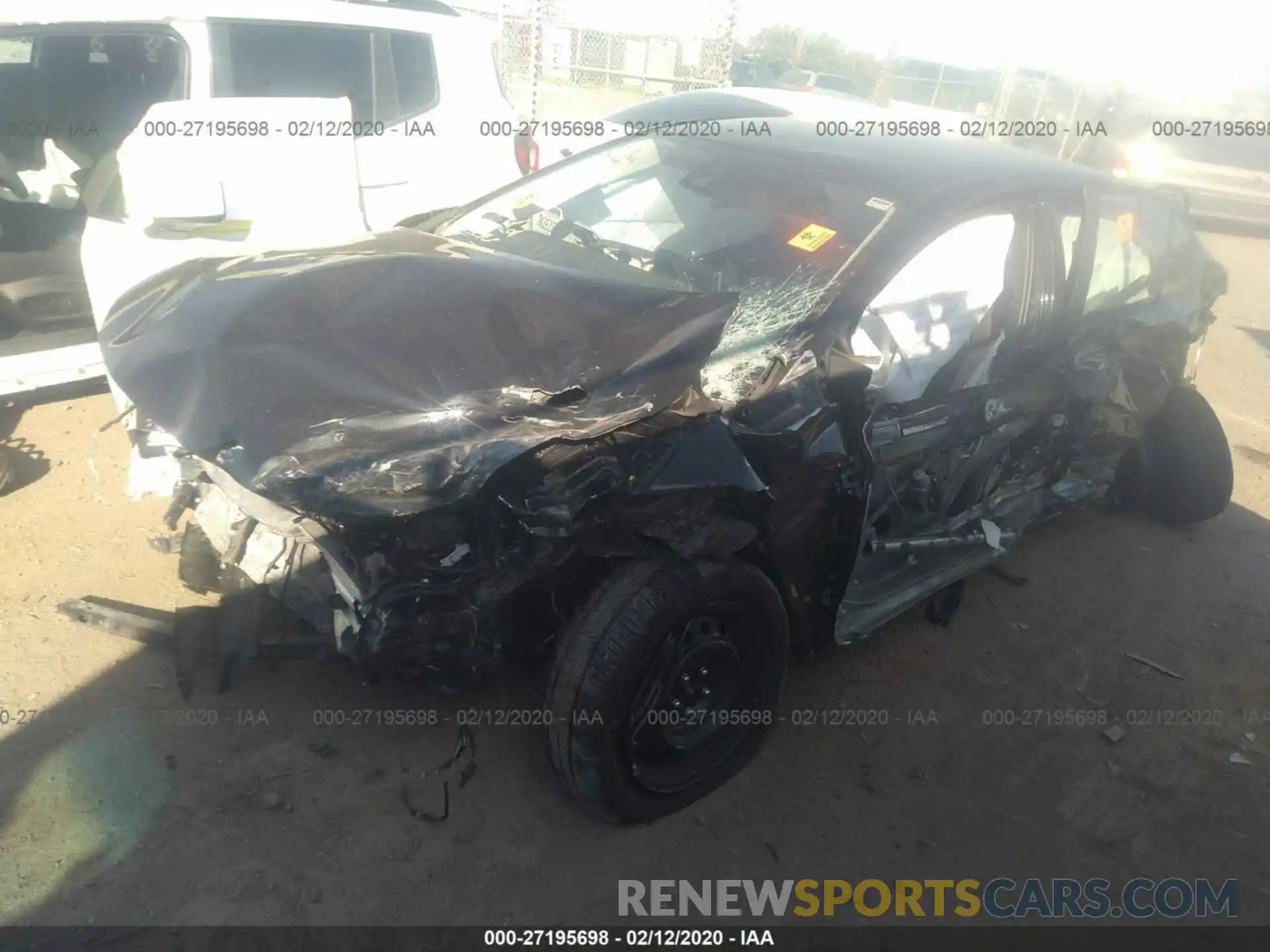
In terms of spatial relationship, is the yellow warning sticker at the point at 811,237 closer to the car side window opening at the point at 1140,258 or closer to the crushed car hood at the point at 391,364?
the crushed car hood at the point at 391,364

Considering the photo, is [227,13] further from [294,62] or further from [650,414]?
[650,414]

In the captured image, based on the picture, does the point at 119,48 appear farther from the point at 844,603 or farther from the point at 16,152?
the point at 844,603

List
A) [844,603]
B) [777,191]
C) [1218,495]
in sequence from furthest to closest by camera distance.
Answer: [1218,495] → [777,191] → [844,603]

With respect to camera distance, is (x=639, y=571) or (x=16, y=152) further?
(x=16, y=152)

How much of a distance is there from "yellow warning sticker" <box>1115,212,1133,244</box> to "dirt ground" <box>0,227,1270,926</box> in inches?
61.4

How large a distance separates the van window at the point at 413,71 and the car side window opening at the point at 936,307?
3094mm

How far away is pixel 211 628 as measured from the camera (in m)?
2.78

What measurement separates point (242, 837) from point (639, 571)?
50.1 inches

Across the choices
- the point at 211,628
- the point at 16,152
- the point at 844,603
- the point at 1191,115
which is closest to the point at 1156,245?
the point at 844,603

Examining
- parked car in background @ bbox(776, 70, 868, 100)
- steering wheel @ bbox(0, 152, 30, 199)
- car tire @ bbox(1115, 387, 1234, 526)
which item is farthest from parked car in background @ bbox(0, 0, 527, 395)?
parked car in background @ bbox(776, 70, 868, 100)

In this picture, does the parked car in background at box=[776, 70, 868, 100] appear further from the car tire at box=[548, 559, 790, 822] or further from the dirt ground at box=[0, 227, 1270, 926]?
the car tire at box=[548, 559, 790, 822]

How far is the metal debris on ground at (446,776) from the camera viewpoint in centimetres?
236

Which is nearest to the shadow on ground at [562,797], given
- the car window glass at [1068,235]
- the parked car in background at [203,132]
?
the car window glass at [1068,235]

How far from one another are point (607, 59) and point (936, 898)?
16.3 meters
